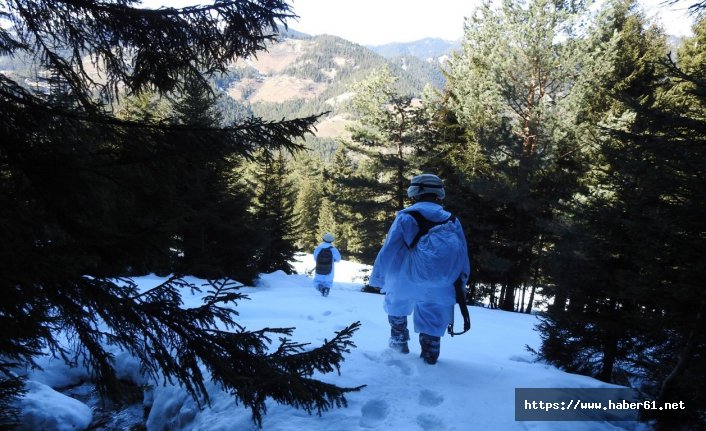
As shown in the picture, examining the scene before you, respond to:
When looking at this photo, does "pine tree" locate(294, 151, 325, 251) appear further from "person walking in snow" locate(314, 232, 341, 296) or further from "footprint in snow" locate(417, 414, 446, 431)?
"footprint in snow" locate(417, 414, 446, 431)

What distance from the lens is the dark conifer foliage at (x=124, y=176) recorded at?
89.0 inches

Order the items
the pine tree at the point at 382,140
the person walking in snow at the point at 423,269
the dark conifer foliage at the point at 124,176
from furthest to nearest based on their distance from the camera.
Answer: the pine tree at the point at 382,140 < the person walking in snow at the point at 423,269 < the dark conifer foliage at the point at 124,176

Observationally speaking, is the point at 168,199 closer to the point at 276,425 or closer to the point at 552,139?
the point at 276,425

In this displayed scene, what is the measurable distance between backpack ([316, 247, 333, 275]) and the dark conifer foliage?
10050 mm

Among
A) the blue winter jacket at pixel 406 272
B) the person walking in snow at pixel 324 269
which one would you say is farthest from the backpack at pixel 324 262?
the blue winter jacket at pixel 406 272

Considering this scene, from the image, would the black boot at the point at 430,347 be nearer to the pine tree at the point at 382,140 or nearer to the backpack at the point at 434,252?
the backpack at the point at 434,252

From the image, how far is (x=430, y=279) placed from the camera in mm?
4379

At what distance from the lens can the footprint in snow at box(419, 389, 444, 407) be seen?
370 centimetres

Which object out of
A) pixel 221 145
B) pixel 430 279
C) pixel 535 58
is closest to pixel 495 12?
pixel 535 58

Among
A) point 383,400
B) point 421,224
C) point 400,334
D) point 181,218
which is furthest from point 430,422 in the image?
point 181,218

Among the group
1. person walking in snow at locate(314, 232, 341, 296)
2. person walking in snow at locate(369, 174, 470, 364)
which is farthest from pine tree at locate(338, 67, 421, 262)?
person walking in snow at locate(369, 174, 470, 364)

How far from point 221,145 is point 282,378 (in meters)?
1.51

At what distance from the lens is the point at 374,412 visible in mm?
3576

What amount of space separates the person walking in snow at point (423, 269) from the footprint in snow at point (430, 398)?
56cm
